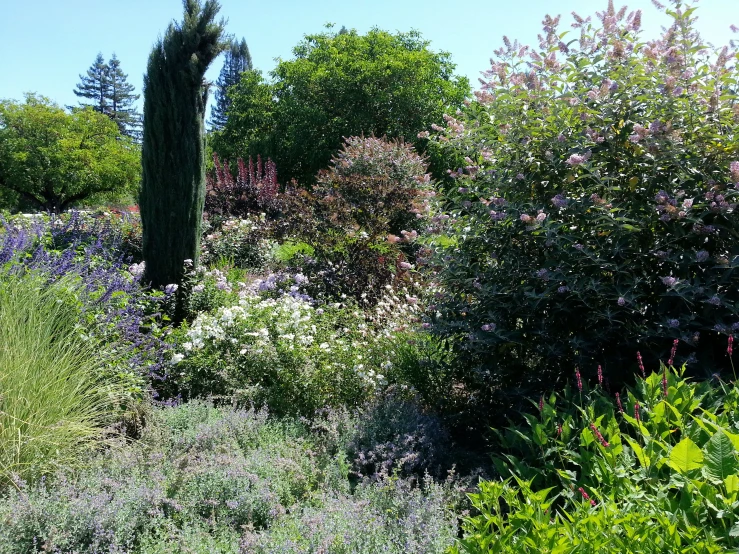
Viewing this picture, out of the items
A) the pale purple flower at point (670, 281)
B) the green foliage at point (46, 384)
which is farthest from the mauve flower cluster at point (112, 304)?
the pale purple flower at point (670, 281)

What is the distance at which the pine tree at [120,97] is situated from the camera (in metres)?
58.2

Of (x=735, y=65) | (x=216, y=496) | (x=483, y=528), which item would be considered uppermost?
(x=735, y=65)

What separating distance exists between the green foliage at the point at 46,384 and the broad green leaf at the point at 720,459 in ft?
9.34

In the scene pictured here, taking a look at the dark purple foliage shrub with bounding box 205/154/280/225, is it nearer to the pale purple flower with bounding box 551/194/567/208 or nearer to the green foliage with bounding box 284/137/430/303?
the green foliage with bounding box 284/137/430/303

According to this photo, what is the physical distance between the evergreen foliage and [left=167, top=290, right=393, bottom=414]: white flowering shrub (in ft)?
192

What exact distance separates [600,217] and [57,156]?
25.7 metres

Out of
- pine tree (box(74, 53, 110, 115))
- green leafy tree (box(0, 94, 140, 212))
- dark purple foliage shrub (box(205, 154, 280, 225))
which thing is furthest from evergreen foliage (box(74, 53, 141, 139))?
dark purple foliage shrub (box(205, 154, 280, 225))

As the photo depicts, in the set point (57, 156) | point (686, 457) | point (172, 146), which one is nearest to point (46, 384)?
point (686, 457)

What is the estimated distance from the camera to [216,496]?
2662 mm

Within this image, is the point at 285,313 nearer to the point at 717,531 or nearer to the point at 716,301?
the point at 716,301

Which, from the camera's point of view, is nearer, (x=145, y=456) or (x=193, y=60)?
(x=145, y=456)

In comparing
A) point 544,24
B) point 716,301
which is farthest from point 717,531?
point 544,24

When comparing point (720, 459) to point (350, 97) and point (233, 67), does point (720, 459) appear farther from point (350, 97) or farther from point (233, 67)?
point (233, 67)

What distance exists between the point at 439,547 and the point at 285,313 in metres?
2.88
